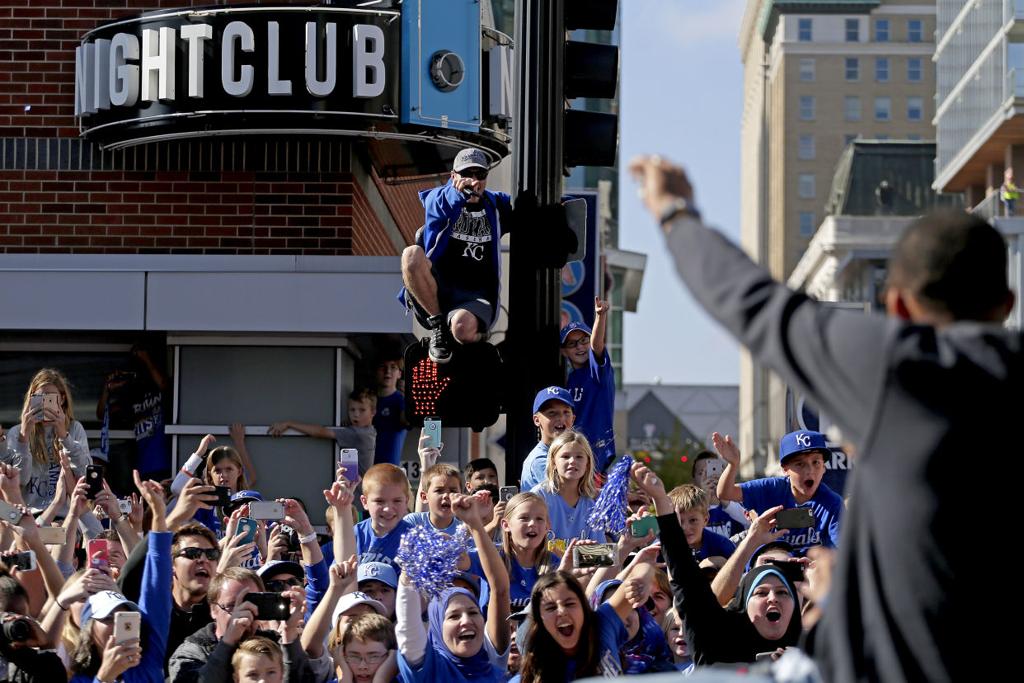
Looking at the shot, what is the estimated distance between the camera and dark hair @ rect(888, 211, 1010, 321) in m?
3.12

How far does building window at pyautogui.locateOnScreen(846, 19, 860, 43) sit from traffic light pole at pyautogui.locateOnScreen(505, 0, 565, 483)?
140499 mm

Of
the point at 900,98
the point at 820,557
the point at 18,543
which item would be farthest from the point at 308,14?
the point at 900,98

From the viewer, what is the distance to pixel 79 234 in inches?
558

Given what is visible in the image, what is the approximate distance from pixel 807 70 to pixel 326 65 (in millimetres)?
133725

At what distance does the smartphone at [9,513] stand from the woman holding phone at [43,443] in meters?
3.62

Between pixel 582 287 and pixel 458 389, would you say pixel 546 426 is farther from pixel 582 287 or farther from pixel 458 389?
pixel 582 287

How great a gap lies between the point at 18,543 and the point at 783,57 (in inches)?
5495

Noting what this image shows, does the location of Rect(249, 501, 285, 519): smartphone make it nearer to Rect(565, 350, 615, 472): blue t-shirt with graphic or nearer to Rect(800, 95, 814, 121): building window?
Rect(565, 350, 615, 472): blue t-shirt with graphic

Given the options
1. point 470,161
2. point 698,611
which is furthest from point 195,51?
point 698,611

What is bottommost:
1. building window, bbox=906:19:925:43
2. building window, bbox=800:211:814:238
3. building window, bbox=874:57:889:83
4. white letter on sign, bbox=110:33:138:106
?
white letter on sign, bbox=110:33:138:106

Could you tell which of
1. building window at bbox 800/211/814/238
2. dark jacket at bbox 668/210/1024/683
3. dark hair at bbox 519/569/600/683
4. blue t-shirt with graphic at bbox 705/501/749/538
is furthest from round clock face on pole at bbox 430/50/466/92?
building window at bbox 800/211/814/238

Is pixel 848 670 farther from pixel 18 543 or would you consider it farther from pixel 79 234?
pixel 79 234

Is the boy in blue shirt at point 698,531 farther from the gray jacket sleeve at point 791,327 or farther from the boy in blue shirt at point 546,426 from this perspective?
the gray jacket sleeve at point 791,327

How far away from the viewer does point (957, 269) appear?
3115 millimetres
